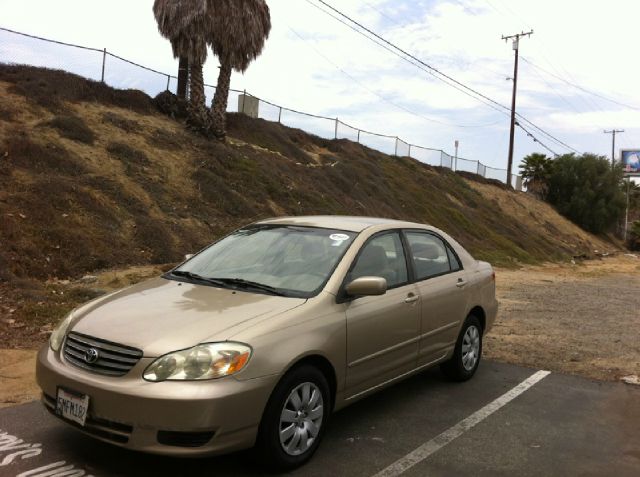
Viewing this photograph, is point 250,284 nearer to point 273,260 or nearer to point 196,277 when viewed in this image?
point 273,260

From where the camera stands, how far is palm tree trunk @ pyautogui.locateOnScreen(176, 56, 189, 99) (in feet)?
69.6

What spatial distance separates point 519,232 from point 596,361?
29.2 metres

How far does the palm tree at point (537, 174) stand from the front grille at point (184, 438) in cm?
5056

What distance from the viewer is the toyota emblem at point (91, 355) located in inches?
132

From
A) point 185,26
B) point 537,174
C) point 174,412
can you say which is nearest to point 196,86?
point 185,26

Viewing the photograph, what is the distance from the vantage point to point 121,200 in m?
13.4

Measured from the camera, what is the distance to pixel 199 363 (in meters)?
3.23

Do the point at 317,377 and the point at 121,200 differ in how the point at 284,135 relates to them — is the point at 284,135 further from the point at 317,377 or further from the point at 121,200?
the point at 317,377

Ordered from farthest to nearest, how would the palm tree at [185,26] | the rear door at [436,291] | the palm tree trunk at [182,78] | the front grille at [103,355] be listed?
the palm tree trunk at [182,78] < the palm tree at [185,26] < the rear door at [436,291] < the front grille at [103,355]

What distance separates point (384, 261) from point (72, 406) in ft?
8.13

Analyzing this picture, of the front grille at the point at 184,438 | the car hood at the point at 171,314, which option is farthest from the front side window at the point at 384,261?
the front grille at the point at 184,438

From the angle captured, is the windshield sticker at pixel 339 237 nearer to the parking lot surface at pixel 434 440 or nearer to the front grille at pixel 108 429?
the parking lot surface at pixel 434 440

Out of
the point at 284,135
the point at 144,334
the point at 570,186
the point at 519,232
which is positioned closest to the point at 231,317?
the point at 144,334

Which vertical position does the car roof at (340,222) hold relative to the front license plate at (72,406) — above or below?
above
